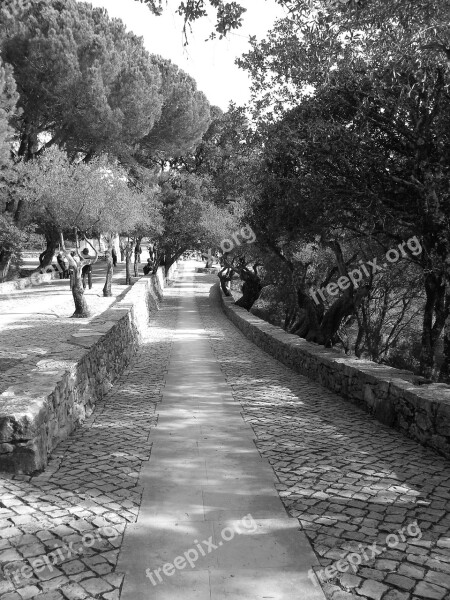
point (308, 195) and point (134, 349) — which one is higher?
point (308, 195)

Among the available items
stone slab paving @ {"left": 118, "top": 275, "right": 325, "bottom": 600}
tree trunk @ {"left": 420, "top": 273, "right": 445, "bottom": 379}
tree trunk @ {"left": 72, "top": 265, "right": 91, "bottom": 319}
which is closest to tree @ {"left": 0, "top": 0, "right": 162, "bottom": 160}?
tree trunk @ {"left": 72, "top": 265, "right": 91, "bottom": 319}

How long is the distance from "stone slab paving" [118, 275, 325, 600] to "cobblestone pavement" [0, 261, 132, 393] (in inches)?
102

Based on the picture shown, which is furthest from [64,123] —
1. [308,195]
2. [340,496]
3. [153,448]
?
[340,496]

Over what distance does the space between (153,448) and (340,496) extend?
2128 millimetres

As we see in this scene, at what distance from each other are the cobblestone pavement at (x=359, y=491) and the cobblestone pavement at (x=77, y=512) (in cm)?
133

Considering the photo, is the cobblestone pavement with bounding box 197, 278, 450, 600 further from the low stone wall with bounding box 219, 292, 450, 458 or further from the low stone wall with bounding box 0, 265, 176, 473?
the low stone wall with bounding box 0, 265, 176, 473

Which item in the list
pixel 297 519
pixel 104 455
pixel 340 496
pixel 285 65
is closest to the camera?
pixel 297 519

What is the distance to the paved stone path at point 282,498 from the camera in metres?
2.98

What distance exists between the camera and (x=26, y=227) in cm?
2658

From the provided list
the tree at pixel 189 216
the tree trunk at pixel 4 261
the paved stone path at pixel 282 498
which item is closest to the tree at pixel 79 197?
the tree trunk at pixel 4 261

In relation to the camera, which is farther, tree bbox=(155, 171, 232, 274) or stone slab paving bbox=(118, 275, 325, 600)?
tree bbox=(155, 171, 232, 274)

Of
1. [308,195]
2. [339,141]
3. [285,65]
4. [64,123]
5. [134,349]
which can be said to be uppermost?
[64,123]

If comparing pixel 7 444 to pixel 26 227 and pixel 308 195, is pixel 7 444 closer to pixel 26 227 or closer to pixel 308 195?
pixel 308 195

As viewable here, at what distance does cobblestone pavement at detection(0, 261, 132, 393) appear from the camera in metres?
10.4
